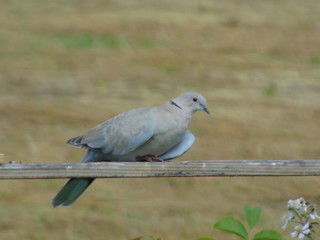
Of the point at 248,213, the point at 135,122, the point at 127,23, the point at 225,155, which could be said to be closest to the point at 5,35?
the point at 127,23

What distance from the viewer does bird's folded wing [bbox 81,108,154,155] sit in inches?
139

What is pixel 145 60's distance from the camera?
8555mm

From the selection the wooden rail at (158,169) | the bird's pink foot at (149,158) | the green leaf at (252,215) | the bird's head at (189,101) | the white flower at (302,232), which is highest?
the bird's head at (189,101)

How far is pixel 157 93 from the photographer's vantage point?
7.75 metres

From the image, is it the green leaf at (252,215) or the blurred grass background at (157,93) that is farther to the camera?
the blurred grass background at (157,93)

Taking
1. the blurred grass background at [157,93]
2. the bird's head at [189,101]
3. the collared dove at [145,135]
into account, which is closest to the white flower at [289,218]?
the collared dove at [145,135]

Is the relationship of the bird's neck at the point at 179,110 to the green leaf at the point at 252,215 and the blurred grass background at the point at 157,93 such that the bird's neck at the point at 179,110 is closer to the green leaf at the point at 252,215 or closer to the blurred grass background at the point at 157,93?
the green leaf at the point at 252,215

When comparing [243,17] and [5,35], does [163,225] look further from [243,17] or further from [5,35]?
[243,17]

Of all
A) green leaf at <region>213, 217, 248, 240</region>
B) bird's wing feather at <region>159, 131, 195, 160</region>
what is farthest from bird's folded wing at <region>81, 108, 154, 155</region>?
green leaf at <region>213, 217, 248, 240</region>

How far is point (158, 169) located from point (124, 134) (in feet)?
2.33

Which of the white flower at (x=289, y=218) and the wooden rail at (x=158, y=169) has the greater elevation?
the wooden rail at (x=158, y=169)

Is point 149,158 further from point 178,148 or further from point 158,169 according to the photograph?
point 158,169

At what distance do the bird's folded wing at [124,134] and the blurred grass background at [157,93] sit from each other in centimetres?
159

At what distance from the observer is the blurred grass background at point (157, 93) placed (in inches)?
216
